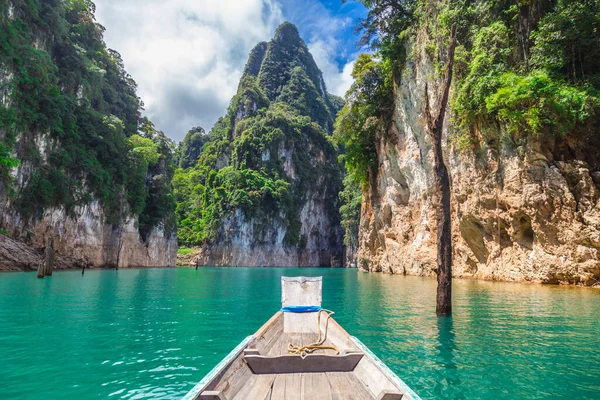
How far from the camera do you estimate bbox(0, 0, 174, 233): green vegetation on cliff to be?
2933cm

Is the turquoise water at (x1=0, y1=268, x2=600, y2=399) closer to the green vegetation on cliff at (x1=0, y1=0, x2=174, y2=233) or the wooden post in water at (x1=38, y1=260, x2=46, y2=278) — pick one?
the wooden post in water at (x1=38, y1=260, x2=46, y2=278)

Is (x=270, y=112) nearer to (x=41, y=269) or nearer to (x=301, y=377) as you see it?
(x=41, y=269)

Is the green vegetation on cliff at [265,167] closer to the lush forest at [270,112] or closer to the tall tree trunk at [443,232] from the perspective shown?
the lush forest at [270,112]

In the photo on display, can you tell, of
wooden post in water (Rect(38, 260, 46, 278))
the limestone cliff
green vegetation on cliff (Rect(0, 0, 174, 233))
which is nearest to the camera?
wooden post in water (Rect(38, 260, 46, 278))

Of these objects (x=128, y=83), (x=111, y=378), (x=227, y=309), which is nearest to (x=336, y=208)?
(x=128, y=83)

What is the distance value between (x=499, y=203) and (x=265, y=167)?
188ft

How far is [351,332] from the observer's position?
306 inches

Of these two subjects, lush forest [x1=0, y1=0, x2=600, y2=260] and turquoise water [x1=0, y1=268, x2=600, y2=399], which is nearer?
turquoise water [x1=0, y1=268, x2=600, y2=399]

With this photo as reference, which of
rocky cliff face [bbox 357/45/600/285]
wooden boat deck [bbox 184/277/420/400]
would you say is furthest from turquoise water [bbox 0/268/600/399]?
rocky cliff face [bbox 357/45/600/285]

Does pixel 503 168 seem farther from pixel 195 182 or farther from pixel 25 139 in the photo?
pixel 195 182

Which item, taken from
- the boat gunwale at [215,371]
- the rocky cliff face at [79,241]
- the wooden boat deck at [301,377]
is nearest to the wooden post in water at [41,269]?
the rocky cliff face at [79,241]

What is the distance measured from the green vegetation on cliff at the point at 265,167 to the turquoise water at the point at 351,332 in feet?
185

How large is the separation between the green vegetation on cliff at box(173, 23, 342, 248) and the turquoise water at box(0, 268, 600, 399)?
5642 cm

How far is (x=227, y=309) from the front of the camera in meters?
11.5
